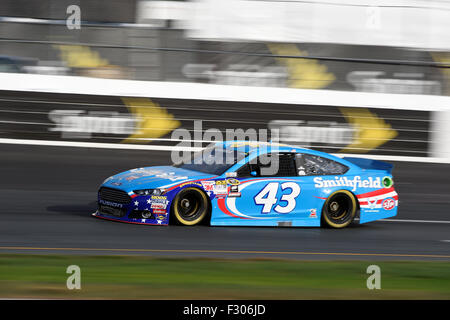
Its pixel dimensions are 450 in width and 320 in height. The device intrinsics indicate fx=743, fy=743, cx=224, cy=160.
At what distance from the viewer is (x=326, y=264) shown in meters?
8.23

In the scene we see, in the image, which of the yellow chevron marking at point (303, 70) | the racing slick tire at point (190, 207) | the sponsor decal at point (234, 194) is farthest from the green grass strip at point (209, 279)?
the yellow chevron marking at point (303, 70)

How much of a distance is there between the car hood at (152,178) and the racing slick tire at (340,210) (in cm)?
192

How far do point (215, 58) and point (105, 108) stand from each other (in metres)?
2.89

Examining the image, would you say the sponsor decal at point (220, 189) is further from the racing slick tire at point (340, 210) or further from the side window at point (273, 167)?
the racing slick tire at point (340, 210)

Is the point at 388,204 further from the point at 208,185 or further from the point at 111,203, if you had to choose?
the point at 111,203

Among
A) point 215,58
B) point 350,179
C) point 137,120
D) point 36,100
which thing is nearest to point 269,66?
point 215,58

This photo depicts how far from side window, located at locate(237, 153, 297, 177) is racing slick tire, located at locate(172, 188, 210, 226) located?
67cm

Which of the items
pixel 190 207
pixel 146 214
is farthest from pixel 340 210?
pixel 146 214

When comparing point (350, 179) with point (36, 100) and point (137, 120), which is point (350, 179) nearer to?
point (137, 120)

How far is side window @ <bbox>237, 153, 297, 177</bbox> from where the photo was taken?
10383 mm

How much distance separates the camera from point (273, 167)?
1056 centimetres

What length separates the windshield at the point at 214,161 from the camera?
1044 cm

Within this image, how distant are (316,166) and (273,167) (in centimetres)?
72

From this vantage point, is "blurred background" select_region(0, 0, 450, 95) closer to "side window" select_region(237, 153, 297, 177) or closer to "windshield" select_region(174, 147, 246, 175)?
"windshield" select_region(174, 147, 246, 175)
